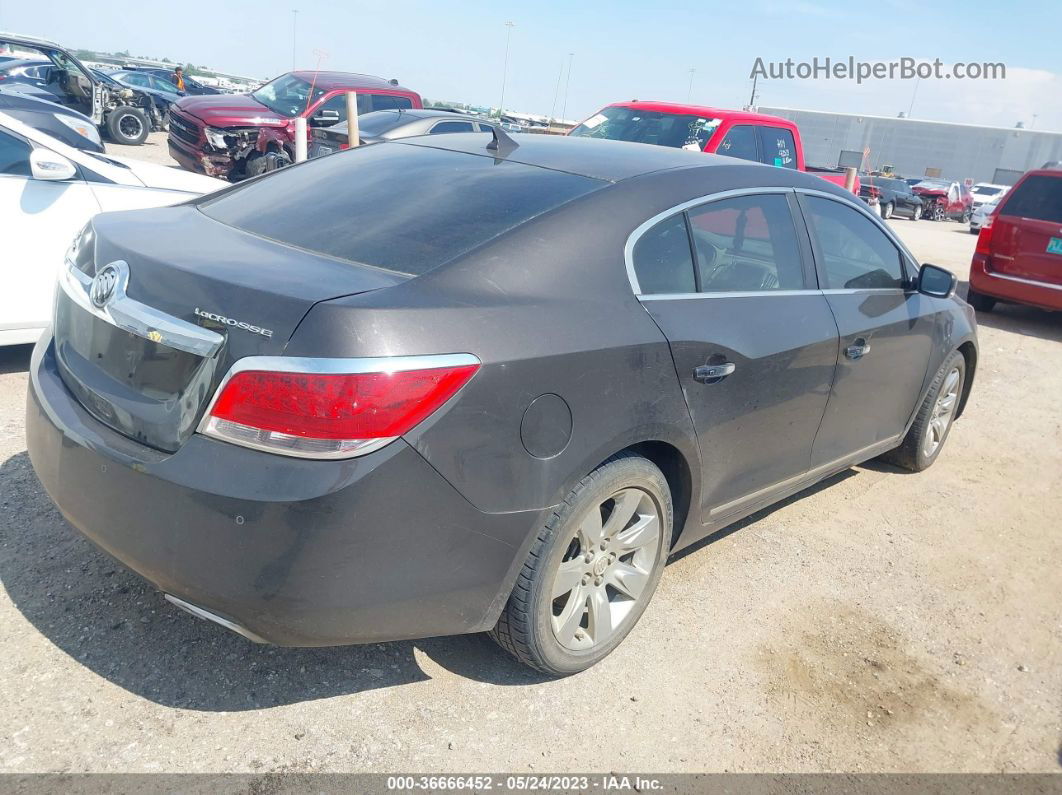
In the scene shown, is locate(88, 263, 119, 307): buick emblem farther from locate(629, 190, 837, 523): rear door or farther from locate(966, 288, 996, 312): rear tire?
locate(966, 288, 996, 312): rear tire

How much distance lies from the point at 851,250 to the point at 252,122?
35.2ft

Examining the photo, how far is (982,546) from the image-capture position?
4.28m

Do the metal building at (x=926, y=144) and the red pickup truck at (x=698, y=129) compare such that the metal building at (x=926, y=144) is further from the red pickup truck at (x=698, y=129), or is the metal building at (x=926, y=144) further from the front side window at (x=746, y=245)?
the front side window at (x=746, y=245)

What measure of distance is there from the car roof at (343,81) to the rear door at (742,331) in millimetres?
11553

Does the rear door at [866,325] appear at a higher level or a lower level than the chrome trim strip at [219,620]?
higher

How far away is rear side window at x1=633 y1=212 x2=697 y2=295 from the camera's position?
2854 mm

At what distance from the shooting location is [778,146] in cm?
960

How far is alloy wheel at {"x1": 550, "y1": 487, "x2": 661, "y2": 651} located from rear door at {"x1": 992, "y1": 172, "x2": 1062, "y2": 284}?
27.3ft

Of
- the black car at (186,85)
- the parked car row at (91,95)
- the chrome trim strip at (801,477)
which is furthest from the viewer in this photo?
the black car at (186,85)

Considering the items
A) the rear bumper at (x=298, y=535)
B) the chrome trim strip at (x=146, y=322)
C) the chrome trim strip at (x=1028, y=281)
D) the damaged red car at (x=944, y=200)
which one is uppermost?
the chrome trim strip at (x=146, y=322)

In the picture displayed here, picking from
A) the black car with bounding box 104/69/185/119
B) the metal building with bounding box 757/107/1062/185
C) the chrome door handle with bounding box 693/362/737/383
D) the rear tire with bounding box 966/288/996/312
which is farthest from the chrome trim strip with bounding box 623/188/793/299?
Result: the metal building with bounding box 757/107/1062/185

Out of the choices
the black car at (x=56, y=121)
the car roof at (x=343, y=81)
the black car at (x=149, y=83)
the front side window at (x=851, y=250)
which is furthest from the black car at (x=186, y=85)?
the front side window at (x=851, y=250)

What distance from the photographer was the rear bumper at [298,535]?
216 cm

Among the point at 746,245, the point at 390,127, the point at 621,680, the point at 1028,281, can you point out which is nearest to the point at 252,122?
the point at 390,127
